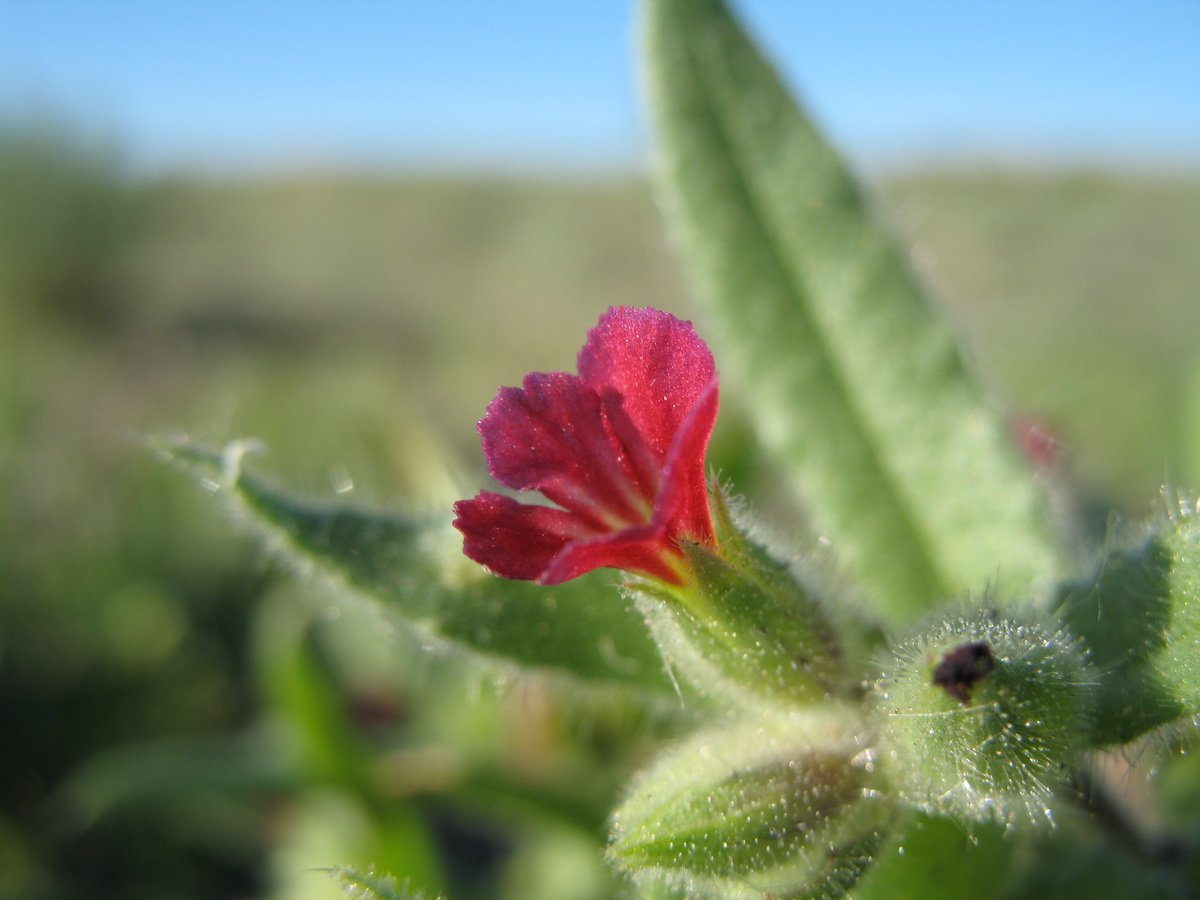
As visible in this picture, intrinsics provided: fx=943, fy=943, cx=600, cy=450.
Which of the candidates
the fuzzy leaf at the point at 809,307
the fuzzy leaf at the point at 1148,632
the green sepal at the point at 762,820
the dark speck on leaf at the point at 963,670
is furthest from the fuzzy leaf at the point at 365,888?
the fuzzy leaf at the point at 809,307

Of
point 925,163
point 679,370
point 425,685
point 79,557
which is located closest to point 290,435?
point 79,557

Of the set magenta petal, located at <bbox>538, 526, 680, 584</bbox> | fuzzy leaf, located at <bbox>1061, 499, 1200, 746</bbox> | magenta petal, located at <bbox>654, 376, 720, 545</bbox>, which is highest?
magenta petal, located at <bbox>654, 376, 720, 545</bbox>

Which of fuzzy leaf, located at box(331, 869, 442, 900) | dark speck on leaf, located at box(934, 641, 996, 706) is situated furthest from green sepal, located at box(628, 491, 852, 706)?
fuzzy leaf, located at box(331, 869, 442, 900)

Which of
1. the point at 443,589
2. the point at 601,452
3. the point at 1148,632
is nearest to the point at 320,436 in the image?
the point at 443,589

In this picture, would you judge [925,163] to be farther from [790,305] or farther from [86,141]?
[790,305]

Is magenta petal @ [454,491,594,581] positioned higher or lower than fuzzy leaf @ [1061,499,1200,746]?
higher

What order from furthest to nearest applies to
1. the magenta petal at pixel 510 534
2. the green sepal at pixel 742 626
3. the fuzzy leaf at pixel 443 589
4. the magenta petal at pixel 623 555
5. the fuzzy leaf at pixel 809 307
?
the fuzzy leaf at pixel 809 307 → the fuzzy leaf at pixel 443 589 → the green sepal at pixel 742 626 → the magenta petal at pixel 510 534 → the magenta petal at pixel 623 555

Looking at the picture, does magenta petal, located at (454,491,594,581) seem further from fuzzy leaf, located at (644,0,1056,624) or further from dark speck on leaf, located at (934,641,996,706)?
fuzzy leaf, located at (644,0,1056,624)

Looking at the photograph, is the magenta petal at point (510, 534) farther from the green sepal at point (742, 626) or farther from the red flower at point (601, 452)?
the green sepal at point (742, 626)
